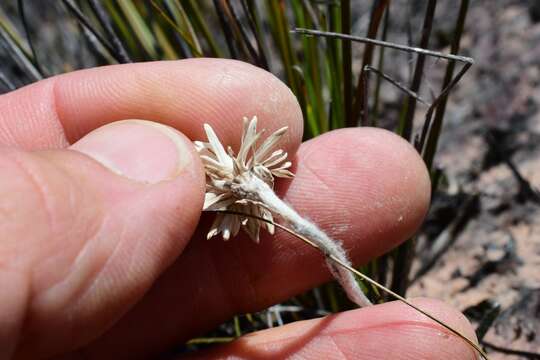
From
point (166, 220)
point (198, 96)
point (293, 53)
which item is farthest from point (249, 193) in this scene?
point (293, 53)

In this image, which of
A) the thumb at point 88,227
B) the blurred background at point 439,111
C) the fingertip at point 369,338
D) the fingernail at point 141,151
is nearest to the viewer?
the thumb at point 88,227

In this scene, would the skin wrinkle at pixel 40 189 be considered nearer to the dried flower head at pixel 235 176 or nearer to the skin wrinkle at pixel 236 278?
the dried flower head at pixel 235 176

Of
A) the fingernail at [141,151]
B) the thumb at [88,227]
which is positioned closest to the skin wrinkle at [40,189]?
the thumb at [88,227]

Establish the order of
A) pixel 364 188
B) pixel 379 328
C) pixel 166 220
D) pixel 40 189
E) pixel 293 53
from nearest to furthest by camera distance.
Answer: pixel 40 189 → pixel 166 220 → pixel 379 328 → pixel 364 188 → pixel 293 53

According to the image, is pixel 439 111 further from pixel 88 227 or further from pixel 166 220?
pixel 88 227

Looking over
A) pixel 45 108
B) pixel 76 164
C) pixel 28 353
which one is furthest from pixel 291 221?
pixel 45 108

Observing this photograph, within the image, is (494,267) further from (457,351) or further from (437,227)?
(457,351)

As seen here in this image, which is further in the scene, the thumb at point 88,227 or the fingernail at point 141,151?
the fingernail at point 141,151
